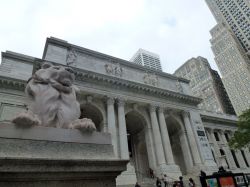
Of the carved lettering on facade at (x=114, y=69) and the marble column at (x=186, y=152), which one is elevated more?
the carved lettering on facade at (x=114, y=69)

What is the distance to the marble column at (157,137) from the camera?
21.4 meters

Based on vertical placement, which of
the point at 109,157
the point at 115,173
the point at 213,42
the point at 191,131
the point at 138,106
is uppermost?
the point at 213,42

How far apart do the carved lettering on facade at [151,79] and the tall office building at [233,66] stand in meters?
58.2

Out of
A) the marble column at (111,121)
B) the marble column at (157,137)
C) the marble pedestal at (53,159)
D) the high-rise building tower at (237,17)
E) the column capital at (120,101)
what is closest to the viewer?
the marble pedestal at (53,159)

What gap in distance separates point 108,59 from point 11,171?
23.1 m

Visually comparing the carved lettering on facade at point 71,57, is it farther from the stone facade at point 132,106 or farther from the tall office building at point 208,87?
the tall office building at point 208,87

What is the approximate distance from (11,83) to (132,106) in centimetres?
1335

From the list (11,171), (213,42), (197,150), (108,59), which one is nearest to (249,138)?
(197,150)

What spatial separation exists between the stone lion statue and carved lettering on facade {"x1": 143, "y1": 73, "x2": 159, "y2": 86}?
2250cm

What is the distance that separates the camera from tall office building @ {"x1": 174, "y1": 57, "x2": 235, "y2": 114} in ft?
258

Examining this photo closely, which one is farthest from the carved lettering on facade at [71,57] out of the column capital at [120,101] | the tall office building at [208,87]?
the tall office building at [208,87]

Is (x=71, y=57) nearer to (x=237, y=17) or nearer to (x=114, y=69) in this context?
(x=114, y=69)

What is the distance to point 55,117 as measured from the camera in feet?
12.3

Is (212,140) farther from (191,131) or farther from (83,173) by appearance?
(83,173)
